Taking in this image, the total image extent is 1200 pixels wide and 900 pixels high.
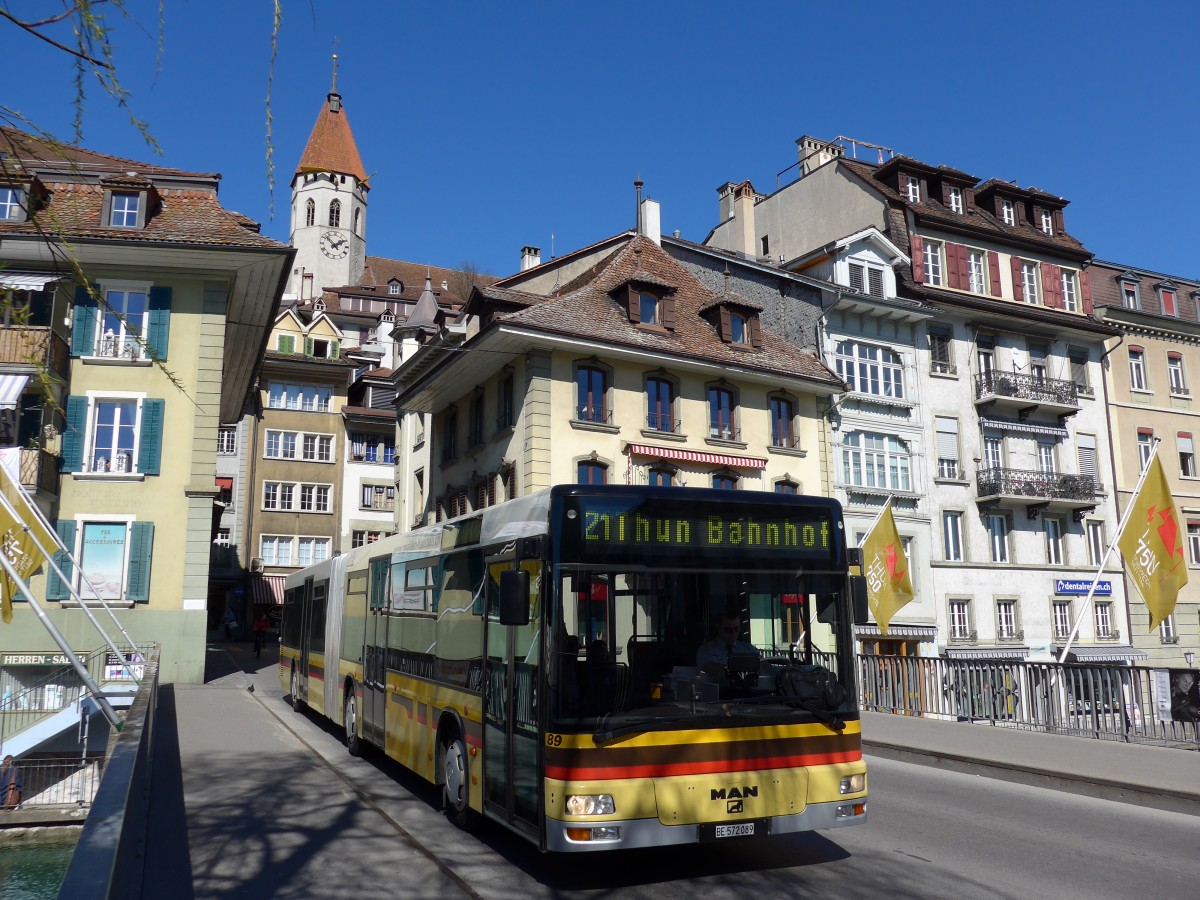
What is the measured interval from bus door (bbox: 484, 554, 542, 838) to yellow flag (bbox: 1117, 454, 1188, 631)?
13.1m

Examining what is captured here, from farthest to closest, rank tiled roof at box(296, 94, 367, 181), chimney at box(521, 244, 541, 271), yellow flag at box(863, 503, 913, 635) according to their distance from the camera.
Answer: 1. tiled roof at box(296, 94, 367, 181)
2. chimney at box(521, 244, 541, 271)
3. yellow flag at box(863, 503, 913, 635)

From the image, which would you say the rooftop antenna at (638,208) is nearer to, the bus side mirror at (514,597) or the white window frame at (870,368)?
the white window frame at (870,368)

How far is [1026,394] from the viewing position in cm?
3656

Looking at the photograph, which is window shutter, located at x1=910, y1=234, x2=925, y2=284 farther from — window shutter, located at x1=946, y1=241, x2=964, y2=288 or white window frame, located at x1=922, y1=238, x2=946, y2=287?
window shutter, located at x1=946, y1=241, x2=964, y2=288

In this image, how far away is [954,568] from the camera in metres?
33.9

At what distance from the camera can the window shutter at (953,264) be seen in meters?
36.8

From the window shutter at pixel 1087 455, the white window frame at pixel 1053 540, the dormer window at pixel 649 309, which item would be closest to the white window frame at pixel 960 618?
the white window frame at pixel 1053 540

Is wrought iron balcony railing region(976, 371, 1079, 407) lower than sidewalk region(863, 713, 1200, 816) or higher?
higher

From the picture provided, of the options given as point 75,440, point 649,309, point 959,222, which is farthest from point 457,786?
point 959,222

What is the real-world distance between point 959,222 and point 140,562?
29.4 metres

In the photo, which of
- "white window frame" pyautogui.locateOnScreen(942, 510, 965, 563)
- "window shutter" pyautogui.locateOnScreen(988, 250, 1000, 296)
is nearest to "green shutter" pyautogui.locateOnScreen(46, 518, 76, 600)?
"white window frame" pyautogui.locateOnScreen(942, 510, 965, 563)

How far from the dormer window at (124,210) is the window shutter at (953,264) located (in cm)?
2659

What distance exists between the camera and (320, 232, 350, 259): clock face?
106m

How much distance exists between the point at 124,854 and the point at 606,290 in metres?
26.8
